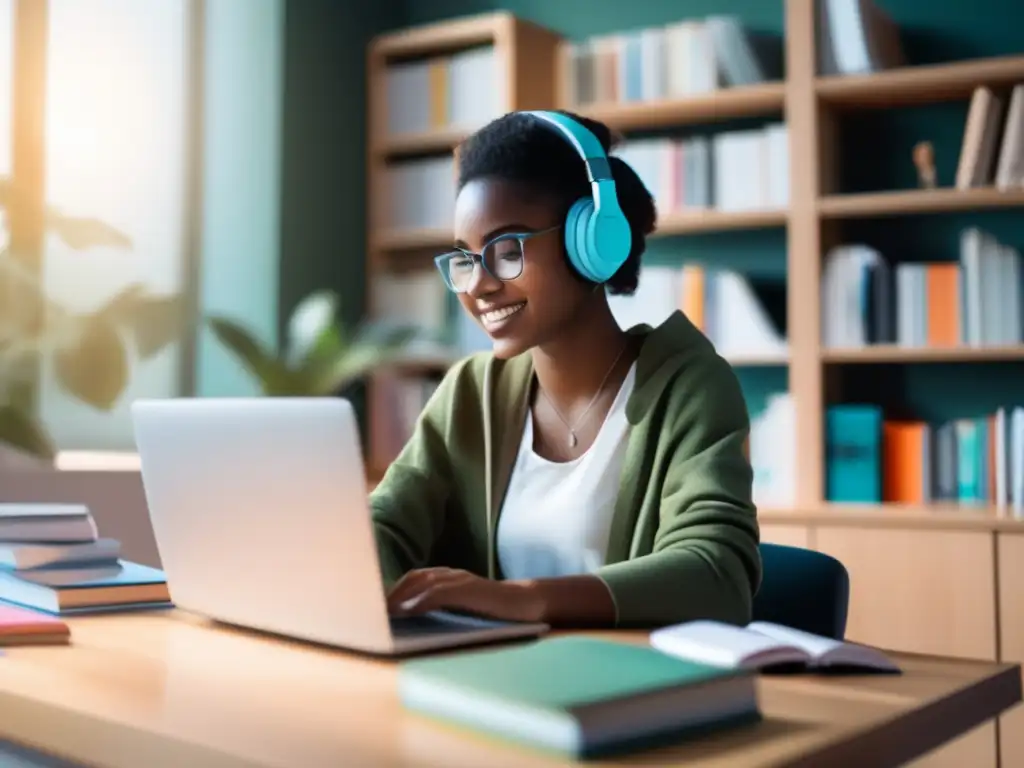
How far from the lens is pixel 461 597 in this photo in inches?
41.5

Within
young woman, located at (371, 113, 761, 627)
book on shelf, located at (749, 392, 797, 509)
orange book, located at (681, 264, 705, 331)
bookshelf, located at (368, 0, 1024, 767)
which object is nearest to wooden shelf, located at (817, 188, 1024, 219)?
bookshelf, located at (368, 0, 1024, 767)

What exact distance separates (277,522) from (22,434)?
1964 millimetres

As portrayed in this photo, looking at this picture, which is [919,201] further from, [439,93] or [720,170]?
[439,93]

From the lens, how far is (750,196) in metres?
3.29

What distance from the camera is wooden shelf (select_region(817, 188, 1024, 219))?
3000 mm

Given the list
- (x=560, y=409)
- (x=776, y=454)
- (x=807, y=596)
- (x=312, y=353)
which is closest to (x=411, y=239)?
(x=312, y=353)

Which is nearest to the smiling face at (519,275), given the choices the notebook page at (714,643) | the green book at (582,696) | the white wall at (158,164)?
the notebook page at (714,643)

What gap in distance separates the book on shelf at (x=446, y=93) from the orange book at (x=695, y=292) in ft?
2.64

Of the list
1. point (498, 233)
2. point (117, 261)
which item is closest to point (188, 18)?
point (117, 261)

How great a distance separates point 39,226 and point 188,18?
0.91 m

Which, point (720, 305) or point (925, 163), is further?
point (720, 305)

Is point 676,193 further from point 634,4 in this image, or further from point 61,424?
point 61,424

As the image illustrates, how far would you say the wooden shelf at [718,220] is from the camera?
3.24 meters

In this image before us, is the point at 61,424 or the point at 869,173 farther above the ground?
the point at 869,173
